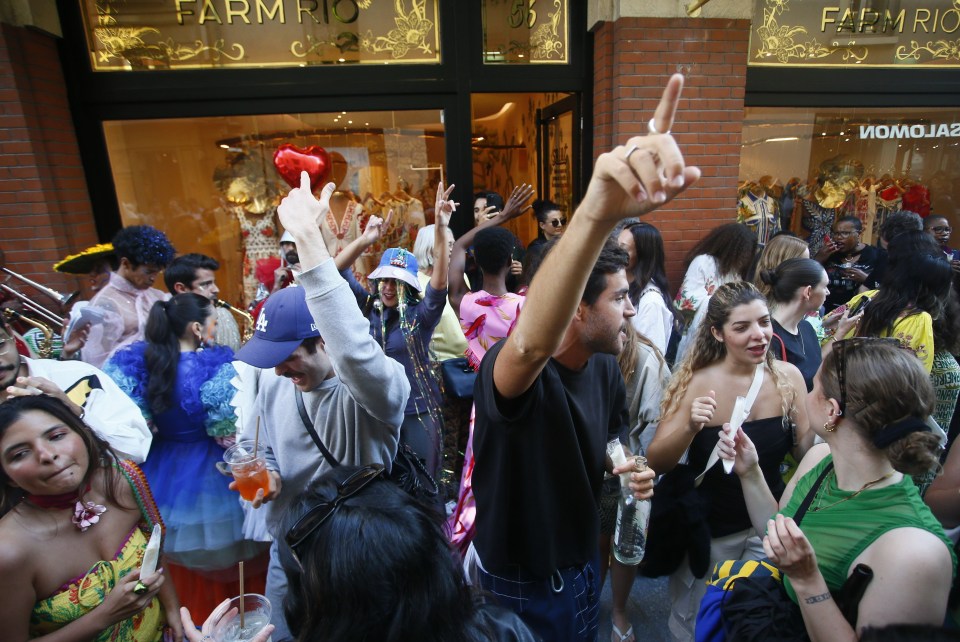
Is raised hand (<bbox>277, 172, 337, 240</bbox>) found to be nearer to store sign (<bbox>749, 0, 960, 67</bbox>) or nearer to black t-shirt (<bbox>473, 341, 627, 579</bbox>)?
black t-shirt (<bbox>473, 341, 627, 579</bbox>)

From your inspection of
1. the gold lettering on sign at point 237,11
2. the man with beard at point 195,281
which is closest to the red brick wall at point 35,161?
the gold lettering on sign at point 237,11

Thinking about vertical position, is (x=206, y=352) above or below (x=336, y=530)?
below

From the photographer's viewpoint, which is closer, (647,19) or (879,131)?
(647,19)

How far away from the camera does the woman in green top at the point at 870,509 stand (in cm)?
133

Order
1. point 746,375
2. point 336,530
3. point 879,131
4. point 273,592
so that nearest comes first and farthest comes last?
point 336,530
point 273,592
point 746,375
point 879,131

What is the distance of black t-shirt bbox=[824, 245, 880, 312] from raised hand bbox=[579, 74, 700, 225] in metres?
5.64

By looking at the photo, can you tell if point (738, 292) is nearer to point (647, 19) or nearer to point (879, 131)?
point (647, 19)

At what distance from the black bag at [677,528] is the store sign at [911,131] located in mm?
6278

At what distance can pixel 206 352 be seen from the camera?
2.93 meters

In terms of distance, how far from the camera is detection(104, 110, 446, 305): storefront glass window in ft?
17.8

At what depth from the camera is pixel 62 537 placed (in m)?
1.74

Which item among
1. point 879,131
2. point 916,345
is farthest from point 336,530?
point 879,131

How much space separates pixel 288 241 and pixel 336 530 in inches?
180

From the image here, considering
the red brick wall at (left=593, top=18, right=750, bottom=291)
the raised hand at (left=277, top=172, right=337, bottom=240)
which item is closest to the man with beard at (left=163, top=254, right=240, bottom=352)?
the raised hand at (left=277, top=172, right=337, bottom=240)
